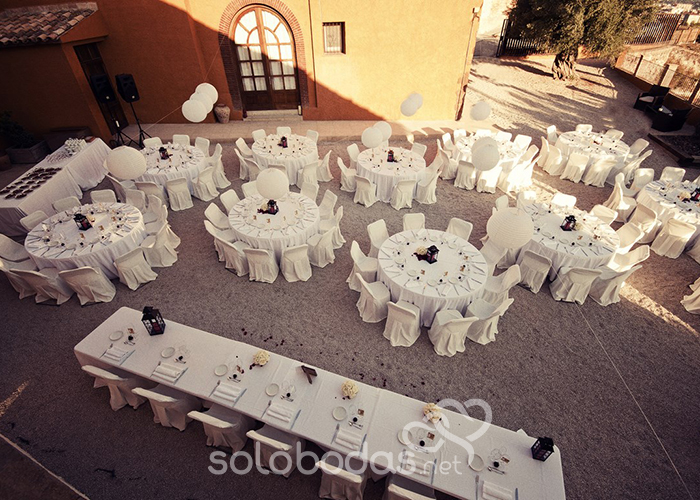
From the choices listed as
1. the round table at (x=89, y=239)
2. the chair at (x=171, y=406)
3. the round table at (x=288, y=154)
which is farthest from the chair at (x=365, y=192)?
the chair at (x=171, y=406)

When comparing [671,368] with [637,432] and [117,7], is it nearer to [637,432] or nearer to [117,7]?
[637,432]

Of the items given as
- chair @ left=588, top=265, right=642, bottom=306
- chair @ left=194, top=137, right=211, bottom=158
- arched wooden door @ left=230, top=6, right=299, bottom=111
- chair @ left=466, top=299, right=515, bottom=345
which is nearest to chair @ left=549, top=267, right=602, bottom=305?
chair @ left=588, top=265, right=642, bottom=306

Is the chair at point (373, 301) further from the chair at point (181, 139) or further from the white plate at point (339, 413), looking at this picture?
the chair at point (181, 139)

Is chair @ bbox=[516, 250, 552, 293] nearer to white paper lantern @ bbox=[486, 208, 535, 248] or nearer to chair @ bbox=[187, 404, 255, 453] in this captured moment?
white paper lantern @ bbox=[486, 208, 535, 248]

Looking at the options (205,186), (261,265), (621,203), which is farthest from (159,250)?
(621,203)

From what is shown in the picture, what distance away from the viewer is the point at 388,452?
138 inches

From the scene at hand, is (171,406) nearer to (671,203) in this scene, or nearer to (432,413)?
(432,413)

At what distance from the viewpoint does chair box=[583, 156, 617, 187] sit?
916 centimetres

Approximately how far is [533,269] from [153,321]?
621cm

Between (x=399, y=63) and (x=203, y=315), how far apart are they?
33.8ft

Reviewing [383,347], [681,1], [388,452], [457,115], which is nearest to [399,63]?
[457,115]

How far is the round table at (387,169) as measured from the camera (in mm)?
8398

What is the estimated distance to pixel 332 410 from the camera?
3.84 metres

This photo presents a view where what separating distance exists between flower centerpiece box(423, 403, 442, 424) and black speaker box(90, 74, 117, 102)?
10546 mm
